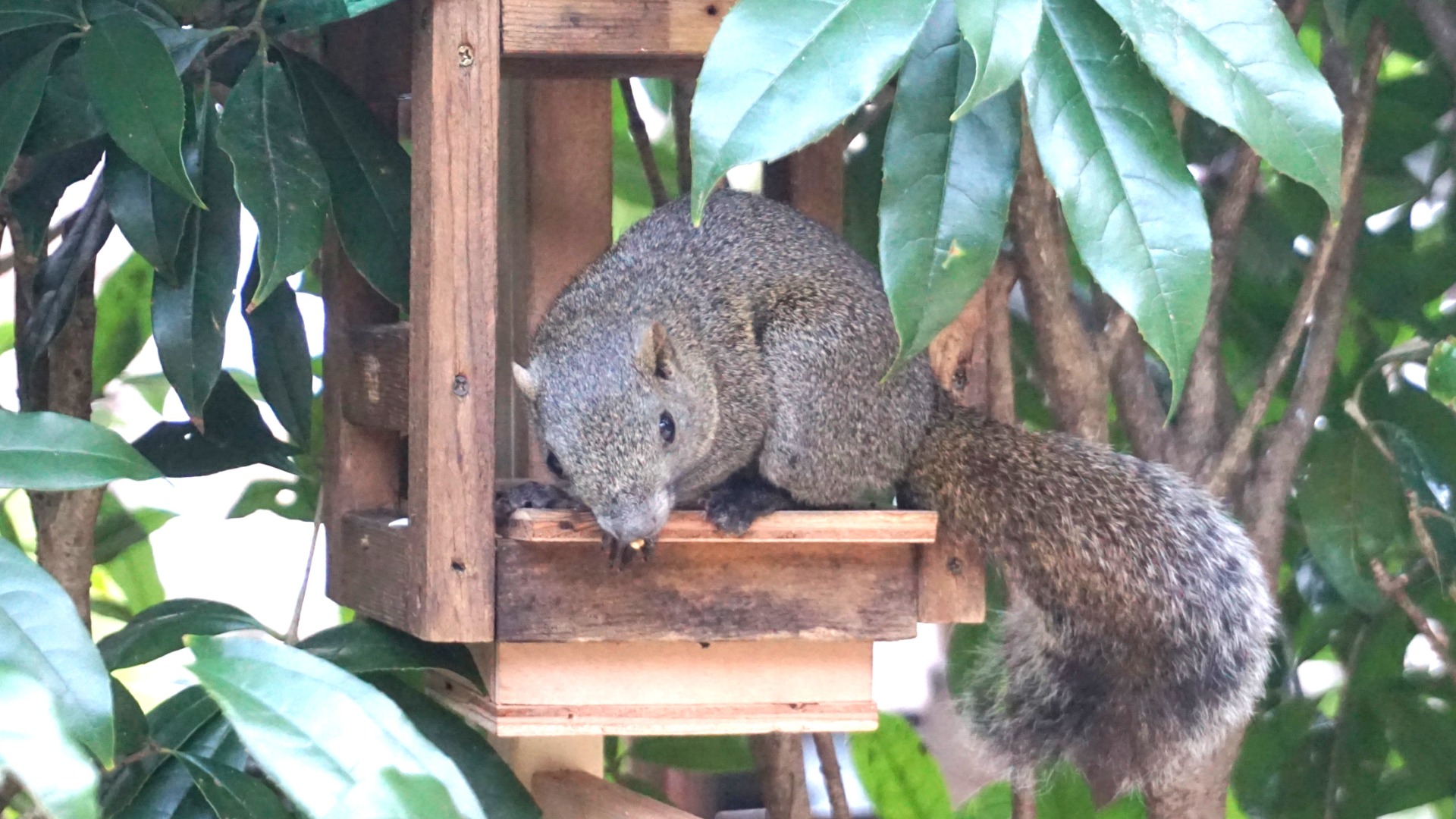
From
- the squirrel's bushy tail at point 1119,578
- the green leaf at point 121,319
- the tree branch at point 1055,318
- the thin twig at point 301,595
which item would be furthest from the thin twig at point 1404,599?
the green leaf at point 121,319

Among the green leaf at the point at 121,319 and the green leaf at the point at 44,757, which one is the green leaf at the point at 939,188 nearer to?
the green leaf at the point at 44,757

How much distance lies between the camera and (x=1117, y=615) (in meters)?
1.69

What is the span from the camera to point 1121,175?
114cm

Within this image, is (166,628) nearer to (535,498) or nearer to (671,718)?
(535,498)

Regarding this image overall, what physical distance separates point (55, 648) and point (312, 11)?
71 cm

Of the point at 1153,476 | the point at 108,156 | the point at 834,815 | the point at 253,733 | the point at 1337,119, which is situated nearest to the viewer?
the point at 253,733

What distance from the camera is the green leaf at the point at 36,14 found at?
1.47 metres

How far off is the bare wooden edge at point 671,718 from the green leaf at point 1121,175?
68cm

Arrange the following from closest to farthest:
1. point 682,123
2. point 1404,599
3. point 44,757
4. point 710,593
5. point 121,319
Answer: point 44,757 → point 710,593 → point 1404,599 → point 121,319 → point 682,123

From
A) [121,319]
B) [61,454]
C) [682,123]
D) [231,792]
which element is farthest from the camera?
[682,123]

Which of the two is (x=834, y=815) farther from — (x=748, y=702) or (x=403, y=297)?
(x=403, y=297)

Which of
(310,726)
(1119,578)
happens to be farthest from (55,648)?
(1119,578)

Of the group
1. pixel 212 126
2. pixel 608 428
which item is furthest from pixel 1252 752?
pixel 212 126

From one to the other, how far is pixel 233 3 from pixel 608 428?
66 cm
